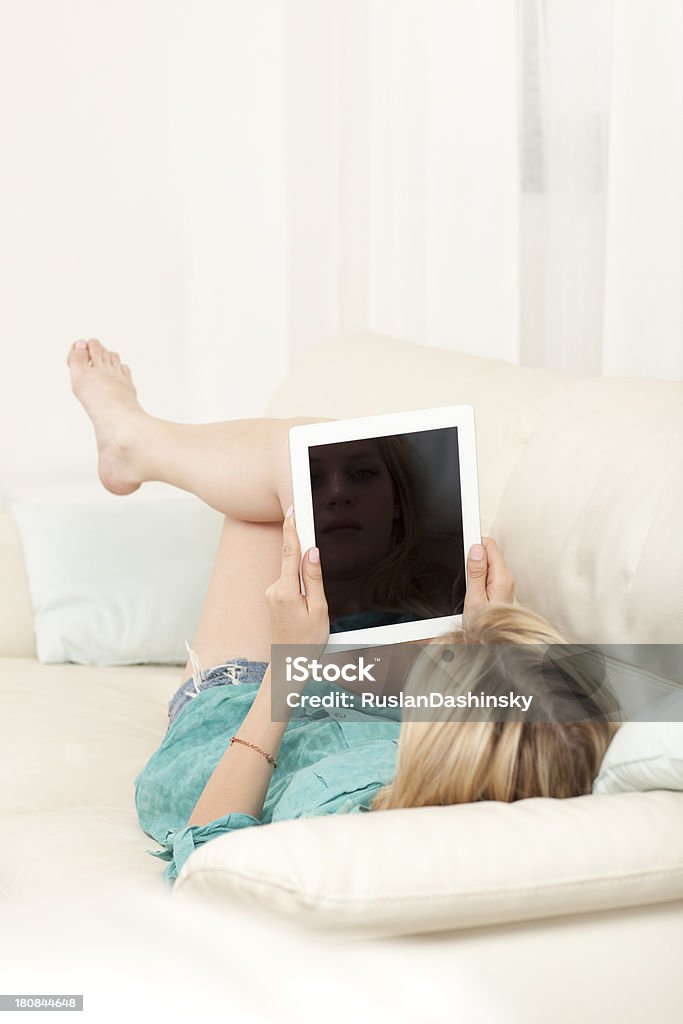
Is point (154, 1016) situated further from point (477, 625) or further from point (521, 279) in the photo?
point (521, 279)

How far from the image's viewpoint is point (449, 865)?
2.75 ft

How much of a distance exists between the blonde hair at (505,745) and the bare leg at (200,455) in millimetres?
492

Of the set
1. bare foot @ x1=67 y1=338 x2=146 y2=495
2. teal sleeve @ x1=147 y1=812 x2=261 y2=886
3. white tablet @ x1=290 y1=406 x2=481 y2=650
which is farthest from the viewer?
bare foot @ x1=67 y1=338 x2=146 y2=495

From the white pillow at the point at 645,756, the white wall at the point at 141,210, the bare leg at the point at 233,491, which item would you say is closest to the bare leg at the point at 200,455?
the bare leg at the point at 233,491

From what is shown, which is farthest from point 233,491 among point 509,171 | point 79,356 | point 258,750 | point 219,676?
point 509,171

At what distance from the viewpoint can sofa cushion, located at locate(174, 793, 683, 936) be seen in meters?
0.81

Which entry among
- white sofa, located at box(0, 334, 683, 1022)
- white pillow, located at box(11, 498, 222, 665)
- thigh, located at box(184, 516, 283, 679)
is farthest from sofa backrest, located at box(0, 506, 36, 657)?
white sofa, located at box(0, 334, 683, 1022)

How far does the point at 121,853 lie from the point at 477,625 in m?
0.46

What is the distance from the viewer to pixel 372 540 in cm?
116

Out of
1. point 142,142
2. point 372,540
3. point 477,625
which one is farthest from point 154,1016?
point 142,142

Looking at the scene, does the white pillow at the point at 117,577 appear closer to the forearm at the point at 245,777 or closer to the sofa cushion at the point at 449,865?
the forearm at the point at 245,777

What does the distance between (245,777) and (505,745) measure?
0.29m

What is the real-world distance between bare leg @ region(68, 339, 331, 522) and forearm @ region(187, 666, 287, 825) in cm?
35

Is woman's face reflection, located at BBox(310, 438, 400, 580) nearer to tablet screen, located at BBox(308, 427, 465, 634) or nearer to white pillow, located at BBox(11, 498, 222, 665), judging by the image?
tablet screen, located at BBox(308, 427, 465, 634)
